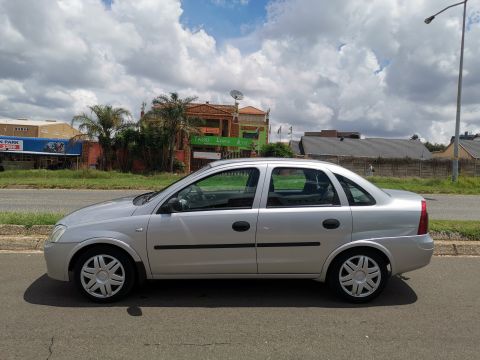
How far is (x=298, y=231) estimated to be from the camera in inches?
177

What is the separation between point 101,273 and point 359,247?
9.06 ft

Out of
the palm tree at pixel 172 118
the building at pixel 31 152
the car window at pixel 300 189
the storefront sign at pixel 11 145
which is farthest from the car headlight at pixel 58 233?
the storefront sign at pixel 11 145

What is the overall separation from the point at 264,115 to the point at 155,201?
56.5m

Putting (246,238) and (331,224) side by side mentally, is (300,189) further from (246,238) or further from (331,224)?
(246,238)

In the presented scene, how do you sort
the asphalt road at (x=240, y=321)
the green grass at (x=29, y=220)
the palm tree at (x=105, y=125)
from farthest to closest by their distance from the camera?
the palm tree at (x=105, y=125), the green grass at (x=29, y=220), the asphalt road at (x=240, y=321)

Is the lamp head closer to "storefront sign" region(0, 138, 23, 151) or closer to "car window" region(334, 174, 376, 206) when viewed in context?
"car window" region(334, 174, 376, 206)

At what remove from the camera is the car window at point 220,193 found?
457 cm

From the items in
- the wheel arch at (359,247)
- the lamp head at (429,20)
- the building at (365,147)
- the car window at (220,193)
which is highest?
the lamp head at (429,20)

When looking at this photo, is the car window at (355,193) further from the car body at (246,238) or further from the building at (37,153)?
the building at (37,153)

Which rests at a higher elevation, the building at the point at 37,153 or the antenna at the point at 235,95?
the antenna at the point at 235,95

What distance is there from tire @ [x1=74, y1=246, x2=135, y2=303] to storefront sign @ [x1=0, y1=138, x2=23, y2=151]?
3896cm

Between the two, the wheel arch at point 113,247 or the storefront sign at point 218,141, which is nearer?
the wheel arch at point 113,247

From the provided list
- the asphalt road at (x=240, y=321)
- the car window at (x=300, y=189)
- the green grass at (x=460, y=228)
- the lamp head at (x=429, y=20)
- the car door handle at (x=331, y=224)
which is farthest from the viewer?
the lamp head at (x=429, y=20)

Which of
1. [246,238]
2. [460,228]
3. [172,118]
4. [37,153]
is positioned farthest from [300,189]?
[37,153]
